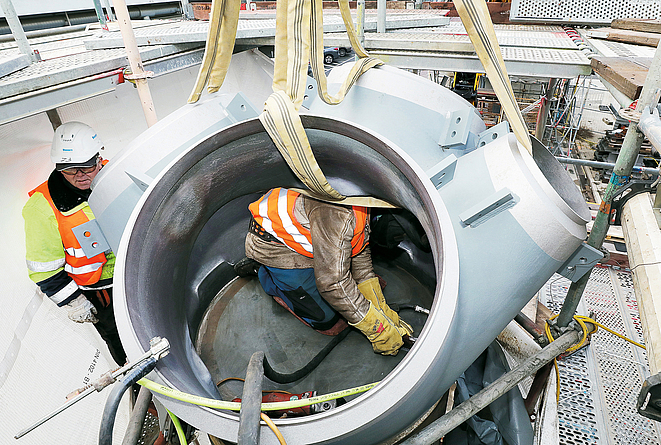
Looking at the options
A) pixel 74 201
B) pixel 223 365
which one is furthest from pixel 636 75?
pixel 74 201

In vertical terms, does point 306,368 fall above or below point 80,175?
below

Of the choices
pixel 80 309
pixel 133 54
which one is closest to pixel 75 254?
pixel 80 309

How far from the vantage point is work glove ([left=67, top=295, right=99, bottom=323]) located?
6.59 feet

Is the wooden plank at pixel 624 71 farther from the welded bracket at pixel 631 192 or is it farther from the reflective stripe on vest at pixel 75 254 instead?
the reflective stripe on vest at pixel 75 254

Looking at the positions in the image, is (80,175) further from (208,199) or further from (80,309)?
(208,199)

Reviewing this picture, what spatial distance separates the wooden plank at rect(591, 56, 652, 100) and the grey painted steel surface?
38 cm

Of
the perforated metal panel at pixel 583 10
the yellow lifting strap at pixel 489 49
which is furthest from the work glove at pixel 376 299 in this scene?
the perforated metal panel at pixel 583 10

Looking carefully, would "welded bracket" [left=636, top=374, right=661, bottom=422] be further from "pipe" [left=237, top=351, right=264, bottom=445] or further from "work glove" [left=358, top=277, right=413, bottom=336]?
"work glove" [left=358, top=277, right=413, bottom=336]

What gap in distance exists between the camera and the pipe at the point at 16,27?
1642mm

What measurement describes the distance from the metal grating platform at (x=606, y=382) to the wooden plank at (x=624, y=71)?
0.97m

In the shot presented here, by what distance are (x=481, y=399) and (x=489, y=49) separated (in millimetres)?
1070

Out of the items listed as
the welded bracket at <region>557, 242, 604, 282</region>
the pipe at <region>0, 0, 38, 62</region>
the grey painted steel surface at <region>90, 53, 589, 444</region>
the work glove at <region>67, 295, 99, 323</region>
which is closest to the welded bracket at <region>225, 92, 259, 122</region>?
the grey painted steel surface at <region>90, 53, 589, 444</region>

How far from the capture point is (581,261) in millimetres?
1222

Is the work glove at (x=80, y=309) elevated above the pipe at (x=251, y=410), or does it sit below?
below
